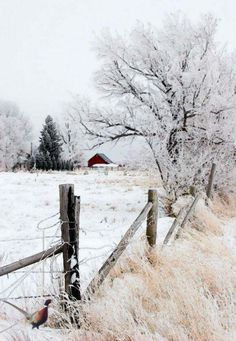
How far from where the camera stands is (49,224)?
1008 cm

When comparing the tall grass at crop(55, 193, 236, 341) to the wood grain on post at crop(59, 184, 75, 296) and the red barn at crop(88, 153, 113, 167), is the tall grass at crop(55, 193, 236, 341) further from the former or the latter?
the red barn at crop(88, 153, 113, 167)

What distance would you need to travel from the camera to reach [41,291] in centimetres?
385

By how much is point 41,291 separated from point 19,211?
8.03 m

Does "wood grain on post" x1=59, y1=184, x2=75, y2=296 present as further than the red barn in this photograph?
No

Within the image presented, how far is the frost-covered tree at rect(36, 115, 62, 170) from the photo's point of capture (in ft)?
141

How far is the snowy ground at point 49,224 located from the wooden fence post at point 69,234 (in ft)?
0.49

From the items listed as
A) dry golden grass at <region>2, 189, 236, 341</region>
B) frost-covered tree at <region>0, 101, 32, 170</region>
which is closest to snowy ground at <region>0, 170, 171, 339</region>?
dry golden grass at <region>2, 189, 236, 341</region>

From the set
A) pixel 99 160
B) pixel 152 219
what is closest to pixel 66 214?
pixel 152 219

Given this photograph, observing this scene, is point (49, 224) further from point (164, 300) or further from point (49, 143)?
A: point (49, 143)

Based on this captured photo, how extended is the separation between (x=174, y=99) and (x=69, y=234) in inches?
401

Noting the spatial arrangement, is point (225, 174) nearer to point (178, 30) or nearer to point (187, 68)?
Result: point (187, 68)

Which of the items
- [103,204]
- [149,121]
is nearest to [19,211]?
[103,204]

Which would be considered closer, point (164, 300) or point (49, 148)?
point (164, 300)

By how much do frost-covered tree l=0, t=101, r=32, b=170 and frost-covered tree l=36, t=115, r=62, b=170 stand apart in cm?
642
